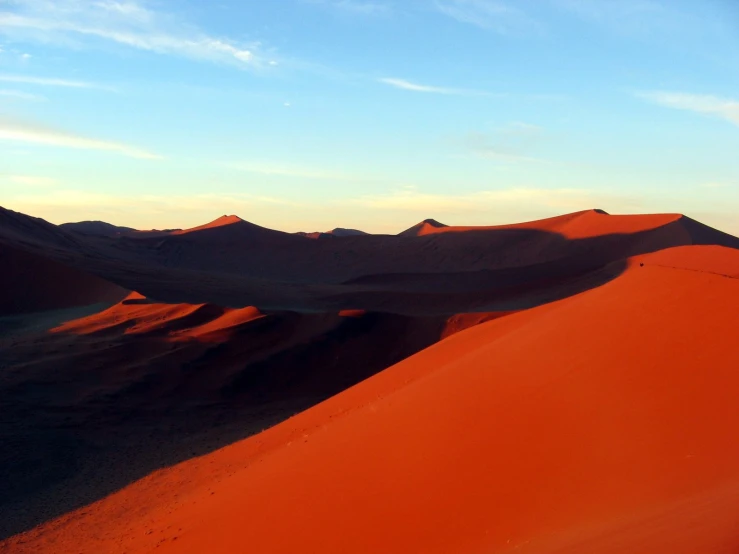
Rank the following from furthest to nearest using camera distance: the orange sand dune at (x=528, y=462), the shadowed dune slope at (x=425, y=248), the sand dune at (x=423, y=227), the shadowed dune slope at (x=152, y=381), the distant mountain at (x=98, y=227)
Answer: the distant mountain at (x=98, y=227) < the sand dune at (x=423, y=227) < the shadowed dune slope at (x=425, y=248) < the shadowed dune slope at (x=152, y=381) < the orange sand dune at (x=528, y=462)

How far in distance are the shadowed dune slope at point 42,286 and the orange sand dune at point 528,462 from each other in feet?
57.2

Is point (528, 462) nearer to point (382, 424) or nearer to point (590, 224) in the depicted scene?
point (382, 424)

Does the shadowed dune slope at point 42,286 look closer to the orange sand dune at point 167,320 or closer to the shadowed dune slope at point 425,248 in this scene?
the orange sand dune at point 167,320

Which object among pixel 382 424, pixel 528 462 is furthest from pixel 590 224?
pixel 528 462

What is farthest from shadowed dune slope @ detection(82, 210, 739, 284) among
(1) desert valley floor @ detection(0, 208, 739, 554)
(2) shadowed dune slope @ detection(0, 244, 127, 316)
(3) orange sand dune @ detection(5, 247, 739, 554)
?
(3) orange sand dune @ detection(5, 247, 739, 554)

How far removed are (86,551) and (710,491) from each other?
7212 millimetres

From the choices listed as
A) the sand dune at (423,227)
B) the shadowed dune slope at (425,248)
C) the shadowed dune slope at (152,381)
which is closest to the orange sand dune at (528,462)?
the shadowed dune slope at (152,381)

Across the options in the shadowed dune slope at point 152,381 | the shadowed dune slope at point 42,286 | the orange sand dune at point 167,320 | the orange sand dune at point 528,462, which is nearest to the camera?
the orange sand dune at point 528,462

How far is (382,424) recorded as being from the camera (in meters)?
7.98

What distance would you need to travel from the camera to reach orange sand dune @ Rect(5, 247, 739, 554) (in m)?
4.73

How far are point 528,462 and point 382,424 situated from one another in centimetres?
248

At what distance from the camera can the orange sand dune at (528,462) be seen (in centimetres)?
473

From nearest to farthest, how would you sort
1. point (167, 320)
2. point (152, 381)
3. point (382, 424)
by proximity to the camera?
point (382, 424) < point (152, 381) < point (167, 320)

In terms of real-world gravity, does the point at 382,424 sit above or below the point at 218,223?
below
